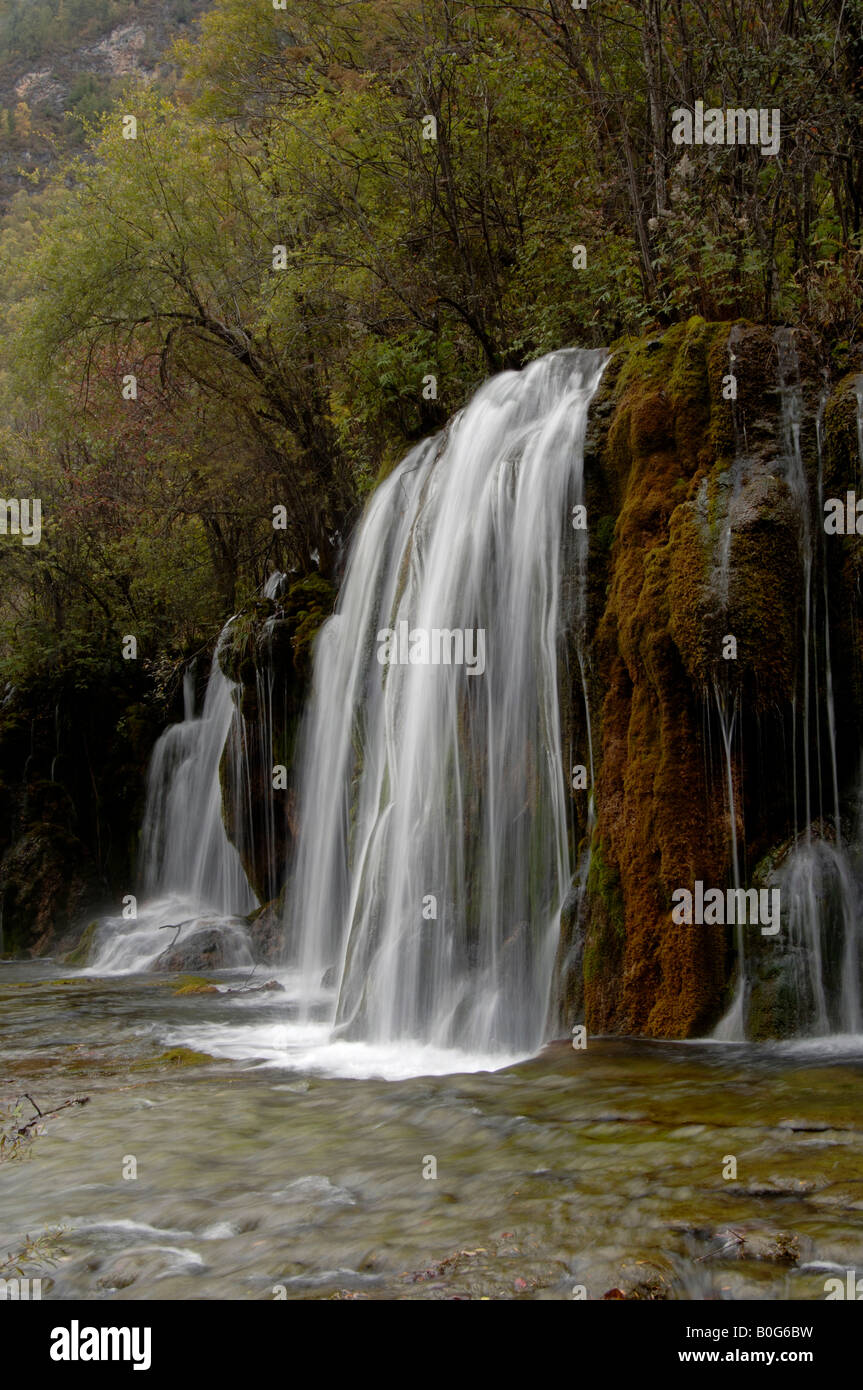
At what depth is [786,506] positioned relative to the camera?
7512mm

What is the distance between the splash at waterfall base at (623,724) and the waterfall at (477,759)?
0.03 metres

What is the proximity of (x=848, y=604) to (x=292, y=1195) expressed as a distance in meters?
5.16

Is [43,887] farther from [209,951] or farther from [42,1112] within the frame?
[42,1112]

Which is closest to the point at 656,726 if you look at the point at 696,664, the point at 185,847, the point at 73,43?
the point at 696,664

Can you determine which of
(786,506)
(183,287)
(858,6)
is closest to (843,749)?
(786,506)

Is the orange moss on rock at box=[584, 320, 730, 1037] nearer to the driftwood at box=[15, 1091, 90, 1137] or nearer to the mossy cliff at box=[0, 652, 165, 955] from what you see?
the driftwood at box=[15, 1091, 90, 1137]

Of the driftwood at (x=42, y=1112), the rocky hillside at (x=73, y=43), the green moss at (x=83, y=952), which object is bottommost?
the green moss at (x=83, y=952)

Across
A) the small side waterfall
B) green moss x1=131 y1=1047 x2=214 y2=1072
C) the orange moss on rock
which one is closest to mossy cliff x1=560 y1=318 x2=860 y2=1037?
the orange moss on rock

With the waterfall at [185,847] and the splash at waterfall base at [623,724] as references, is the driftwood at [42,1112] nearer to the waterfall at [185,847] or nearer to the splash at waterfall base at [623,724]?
the splash at waterfall base at [623,724]

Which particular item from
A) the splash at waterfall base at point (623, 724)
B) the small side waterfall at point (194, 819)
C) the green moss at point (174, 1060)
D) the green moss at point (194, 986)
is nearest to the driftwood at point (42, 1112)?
the green moss at point (174, 1060)

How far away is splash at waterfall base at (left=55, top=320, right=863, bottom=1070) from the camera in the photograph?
726cm

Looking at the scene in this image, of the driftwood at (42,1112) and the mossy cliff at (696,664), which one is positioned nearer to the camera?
the driftwood at (42,1112)

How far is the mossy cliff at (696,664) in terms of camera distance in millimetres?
7289

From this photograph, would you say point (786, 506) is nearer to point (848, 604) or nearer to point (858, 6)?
point (848, 604)
